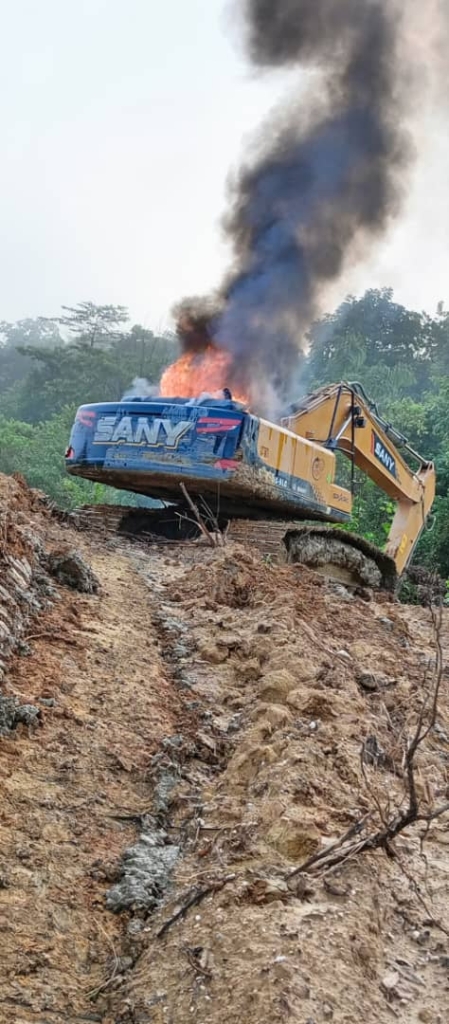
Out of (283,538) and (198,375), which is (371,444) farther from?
(283,538)

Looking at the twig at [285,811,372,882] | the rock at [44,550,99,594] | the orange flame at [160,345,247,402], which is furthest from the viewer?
the orange flame at [160,345,247,402]

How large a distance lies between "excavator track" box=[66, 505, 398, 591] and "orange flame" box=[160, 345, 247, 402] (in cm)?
185

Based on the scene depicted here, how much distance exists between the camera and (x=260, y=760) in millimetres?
3215

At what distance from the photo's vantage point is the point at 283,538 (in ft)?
31.0

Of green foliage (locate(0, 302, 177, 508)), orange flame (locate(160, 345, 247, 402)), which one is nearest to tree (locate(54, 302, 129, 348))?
green foliage (locate(0, 302, 177, 508))

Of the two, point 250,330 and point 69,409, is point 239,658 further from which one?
point 69,409

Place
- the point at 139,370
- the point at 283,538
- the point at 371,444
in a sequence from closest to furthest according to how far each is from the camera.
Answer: the point at 283,538
the point at 371,444
the point at 139,370

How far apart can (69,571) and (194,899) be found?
3611 mm

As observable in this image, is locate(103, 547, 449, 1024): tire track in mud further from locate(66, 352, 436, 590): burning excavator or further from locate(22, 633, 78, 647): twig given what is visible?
locate(66, 352, 436, 590): burning excavator

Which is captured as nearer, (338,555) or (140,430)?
(140,430)

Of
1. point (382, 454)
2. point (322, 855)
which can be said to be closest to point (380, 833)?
point (322, 855)

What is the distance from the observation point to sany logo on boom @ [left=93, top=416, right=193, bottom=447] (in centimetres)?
907

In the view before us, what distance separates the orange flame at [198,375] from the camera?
37.7 feet

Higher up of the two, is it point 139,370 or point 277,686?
point 139,370
